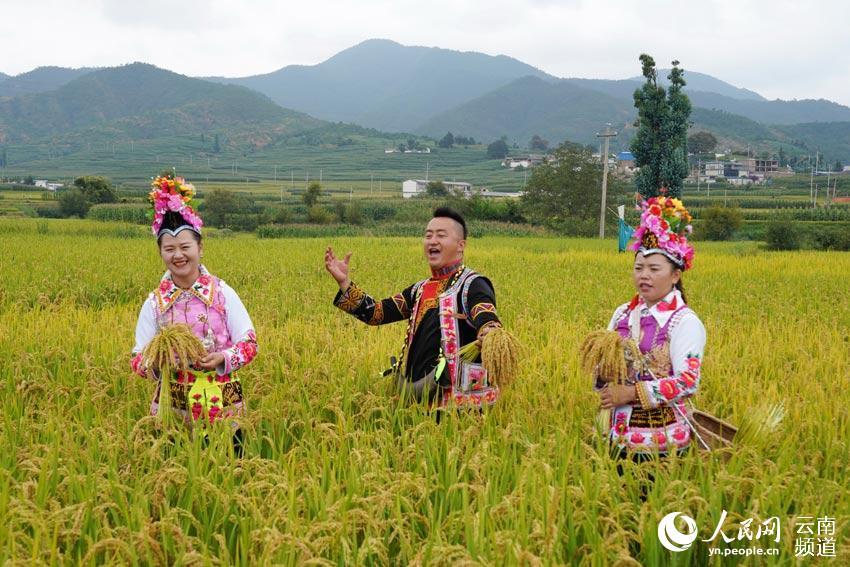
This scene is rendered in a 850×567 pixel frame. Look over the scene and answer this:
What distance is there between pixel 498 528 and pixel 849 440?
2.33 m

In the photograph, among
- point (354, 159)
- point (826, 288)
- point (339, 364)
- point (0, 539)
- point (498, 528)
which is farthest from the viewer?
point (354, 159)

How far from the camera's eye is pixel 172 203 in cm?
428

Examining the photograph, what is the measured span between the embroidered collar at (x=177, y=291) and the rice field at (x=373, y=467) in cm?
67

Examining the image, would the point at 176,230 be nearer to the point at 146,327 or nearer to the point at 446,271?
the point at 146,327

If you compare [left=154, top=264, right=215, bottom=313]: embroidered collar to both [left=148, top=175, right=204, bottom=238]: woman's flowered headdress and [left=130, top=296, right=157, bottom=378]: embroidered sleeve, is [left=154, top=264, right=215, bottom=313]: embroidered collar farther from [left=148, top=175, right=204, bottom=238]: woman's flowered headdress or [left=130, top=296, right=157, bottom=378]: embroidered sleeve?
[left=148, top=175, right=204, bottom=238]: woman's flowered headdress

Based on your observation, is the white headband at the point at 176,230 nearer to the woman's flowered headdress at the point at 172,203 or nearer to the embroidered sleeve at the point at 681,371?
the woman's flowered headdress at the point at 172,203

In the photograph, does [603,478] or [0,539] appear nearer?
[0,539]

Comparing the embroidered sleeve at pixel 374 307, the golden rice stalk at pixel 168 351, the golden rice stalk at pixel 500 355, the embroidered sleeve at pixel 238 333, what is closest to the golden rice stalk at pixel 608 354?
the golden rice stalk at pixel 500 355

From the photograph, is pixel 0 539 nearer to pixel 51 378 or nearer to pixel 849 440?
pixel 51 378

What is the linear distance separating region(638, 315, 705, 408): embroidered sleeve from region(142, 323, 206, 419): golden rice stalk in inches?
88.1

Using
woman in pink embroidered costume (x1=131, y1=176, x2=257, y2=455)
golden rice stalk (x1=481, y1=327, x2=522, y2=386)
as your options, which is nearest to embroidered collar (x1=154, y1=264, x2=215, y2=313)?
woman in pink embroidered costume (x1=131, y1=176, x2=257, y2=455)

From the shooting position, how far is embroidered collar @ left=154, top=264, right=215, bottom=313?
4297 mm

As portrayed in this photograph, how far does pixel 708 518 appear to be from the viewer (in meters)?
3.17

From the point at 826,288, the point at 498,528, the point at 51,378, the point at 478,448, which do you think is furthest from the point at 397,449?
the point at 826,288
